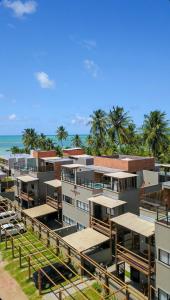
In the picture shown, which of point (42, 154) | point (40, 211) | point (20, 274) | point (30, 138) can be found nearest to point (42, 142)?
point (30, 138)

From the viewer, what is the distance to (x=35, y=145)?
104m

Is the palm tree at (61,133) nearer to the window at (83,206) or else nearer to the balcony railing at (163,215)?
the window at (83,206)

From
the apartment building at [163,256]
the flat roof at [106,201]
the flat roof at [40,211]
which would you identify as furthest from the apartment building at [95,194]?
the apartment building at [163,256]

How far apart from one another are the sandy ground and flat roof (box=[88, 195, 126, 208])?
12042 mm

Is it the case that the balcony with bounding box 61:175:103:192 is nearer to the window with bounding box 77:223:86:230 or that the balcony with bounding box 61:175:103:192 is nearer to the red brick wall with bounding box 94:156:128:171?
the red brick wall with bounding box 94:156:128:171

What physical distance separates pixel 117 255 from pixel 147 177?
12.4 meters

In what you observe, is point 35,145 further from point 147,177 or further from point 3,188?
point 147,177

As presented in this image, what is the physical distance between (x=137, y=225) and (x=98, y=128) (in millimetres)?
53030

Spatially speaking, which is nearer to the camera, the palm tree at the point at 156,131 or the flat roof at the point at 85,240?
the flat roof at the point at 85,240

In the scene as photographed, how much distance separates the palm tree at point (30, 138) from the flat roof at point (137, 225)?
259ft

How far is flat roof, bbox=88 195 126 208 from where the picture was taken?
107 ft

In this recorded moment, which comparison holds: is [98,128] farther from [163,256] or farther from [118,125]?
[163,256]

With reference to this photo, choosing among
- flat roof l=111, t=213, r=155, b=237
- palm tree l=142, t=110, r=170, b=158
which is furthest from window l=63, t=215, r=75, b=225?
palm tree l=142, t=110, r=170, b=158

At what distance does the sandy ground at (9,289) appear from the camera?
28.8m
